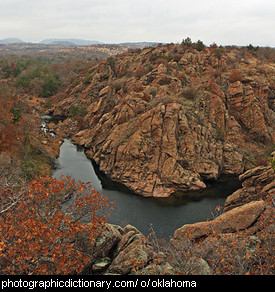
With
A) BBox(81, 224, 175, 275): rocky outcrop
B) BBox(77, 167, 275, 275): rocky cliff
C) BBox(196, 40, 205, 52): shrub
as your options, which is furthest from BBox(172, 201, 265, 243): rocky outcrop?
BBox(196, 40, 205, 52): shrub

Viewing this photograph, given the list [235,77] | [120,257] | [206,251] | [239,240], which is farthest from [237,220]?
[235,77]

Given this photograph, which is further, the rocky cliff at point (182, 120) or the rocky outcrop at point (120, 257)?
the rocky cliff at point (182, 120)

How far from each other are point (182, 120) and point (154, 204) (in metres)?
16.2

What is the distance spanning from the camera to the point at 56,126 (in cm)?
5978

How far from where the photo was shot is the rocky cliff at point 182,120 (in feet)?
121

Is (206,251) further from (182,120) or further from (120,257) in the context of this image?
(182,120)

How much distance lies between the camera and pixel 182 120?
39.0 m

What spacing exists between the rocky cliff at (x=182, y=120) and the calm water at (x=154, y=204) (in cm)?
169

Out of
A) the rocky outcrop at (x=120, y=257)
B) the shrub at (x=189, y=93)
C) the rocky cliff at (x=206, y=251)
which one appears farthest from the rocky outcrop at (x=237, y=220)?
the shrub at (x=189, y=93)

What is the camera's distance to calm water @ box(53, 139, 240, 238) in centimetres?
2539

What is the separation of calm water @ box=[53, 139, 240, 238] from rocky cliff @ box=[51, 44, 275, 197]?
66.6 inches

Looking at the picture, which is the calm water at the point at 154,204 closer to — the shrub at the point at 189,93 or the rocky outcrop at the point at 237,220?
the rocky outcrop at the point at 237,220
